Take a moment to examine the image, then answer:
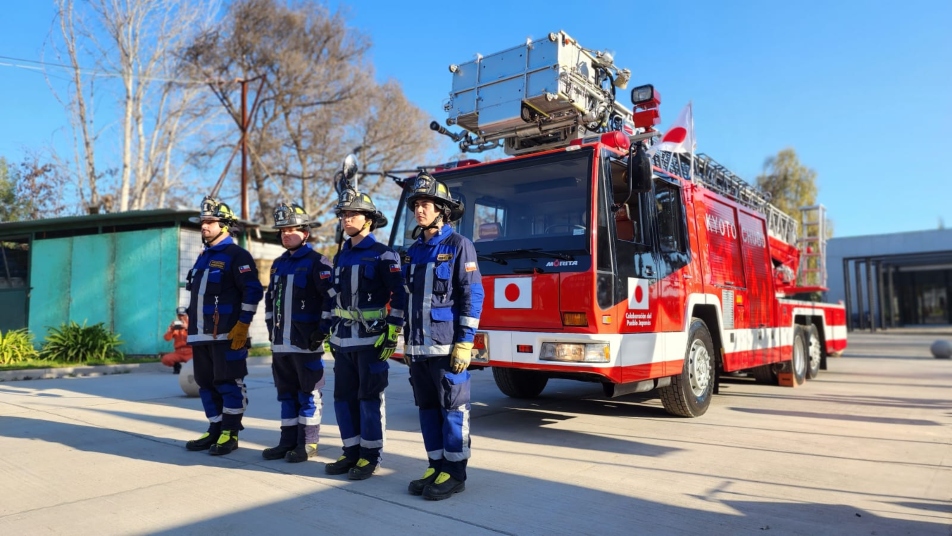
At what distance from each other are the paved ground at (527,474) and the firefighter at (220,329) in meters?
0.30

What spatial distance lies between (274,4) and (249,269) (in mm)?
26648

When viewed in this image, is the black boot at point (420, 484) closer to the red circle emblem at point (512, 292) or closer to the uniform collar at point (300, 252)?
the red circle emblem at point (512, 292)

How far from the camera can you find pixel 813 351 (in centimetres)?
1121

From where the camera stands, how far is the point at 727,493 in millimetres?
4105

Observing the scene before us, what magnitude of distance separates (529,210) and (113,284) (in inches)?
452

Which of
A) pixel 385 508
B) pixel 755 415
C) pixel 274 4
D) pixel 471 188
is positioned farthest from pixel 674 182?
pixel 274 4

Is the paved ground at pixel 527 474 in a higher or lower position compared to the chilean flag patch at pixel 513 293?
lower

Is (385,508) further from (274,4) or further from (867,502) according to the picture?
(274,4)

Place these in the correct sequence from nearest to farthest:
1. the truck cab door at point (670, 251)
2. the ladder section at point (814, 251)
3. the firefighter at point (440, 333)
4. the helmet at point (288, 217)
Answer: the firefighter at point (440, 333) < the helmet at point (288, 217) < the truck cab door at point (670, 251) < the ladder section at point (814, 251)

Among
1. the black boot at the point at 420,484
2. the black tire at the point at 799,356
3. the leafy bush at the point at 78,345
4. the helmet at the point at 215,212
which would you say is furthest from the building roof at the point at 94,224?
the black tire at the point at 799,356

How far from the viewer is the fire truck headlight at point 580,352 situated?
5.07 m

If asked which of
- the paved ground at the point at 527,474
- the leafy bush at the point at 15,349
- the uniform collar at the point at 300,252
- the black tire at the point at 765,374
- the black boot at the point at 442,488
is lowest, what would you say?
the paved ground at the point at 527,474

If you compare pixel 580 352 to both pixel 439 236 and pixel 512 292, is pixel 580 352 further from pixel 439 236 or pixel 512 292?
pixel 439 236

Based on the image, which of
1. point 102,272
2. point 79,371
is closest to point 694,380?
point 79,371
